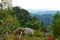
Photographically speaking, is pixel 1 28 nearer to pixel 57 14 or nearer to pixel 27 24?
pixel 27 24

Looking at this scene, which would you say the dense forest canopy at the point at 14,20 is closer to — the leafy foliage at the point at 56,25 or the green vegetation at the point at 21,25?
the green vegetation at the point at 21,25

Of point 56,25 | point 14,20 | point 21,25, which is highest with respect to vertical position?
point 56,25

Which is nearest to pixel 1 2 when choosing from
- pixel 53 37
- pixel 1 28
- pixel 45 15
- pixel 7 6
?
pixel 7 6

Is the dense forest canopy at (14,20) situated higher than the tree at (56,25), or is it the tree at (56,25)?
the tree at (56,25)

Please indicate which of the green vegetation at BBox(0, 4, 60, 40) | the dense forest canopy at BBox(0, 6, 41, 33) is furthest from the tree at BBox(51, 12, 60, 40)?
the dense forest canopy at BBox(0, 6, 41, 33)

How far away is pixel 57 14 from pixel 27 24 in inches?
515

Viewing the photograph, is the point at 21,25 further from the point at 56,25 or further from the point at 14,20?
the point at 56,25

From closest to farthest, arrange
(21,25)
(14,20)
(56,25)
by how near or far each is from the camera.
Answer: (56,25)
(14,20)
(21,25)

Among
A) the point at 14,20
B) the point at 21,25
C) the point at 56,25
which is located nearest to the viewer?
the point at 56,25

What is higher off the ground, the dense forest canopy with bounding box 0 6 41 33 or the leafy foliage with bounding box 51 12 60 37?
the leafy foliage with bounding box 51 12 60 37

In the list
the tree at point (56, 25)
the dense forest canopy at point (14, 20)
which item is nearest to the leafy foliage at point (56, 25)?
the tree at point (56, 25)

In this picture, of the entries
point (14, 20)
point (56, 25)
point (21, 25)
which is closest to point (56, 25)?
point (56, 25)

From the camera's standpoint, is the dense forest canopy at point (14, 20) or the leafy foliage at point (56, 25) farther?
the dense forest canopy at point (14, 20)

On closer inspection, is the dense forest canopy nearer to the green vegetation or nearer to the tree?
the green vegetation
